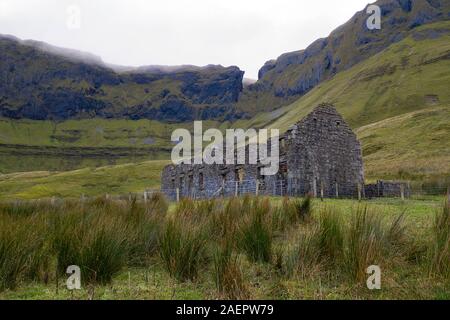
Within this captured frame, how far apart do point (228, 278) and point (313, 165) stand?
1668cm

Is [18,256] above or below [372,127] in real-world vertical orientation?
below

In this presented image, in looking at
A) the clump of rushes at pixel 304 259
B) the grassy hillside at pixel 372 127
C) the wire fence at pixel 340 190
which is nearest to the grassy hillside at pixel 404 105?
the grassy hillside at pixel 372 127

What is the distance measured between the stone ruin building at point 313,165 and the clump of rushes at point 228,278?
46.7 feet

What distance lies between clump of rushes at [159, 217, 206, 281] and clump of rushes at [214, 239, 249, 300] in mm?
579

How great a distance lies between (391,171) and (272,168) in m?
19.2

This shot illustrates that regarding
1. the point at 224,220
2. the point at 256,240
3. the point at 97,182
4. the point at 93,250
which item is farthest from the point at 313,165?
the point at 97,182

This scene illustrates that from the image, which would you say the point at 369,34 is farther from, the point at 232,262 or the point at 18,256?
the point at 18,256

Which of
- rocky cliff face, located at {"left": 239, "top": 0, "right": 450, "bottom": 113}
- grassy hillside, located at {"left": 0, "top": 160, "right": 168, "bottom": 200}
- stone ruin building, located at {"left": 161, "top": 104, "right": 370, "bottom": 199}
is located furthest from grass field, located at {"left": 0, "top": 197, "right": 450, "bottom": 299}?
rocky cliff face, located at {"left": 239, "top": 0, "right": 450, "bottom": 113}

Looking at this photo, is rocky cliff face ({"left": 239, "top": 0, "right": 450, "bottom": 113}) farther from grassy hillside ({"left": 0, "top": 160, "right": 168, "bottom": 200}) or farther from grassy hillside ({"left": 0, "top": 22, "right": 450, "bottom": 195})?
grassy hillside ({"left": 0, "top": 160, "right": 168, "bottom": 200})

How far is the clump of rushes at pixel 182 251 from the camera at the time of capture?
5230 millimetres

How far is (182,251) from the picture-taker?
5.27 metres

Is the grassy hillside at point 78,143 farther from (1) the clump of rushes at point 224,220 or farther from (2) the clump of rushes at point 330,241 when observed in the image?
(2) the clump of rushes at point 330,241
